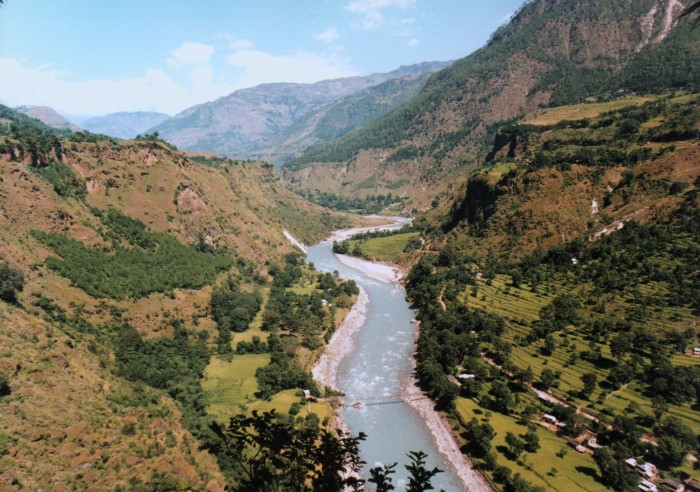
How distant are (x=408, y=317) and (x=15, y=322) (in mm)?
78033

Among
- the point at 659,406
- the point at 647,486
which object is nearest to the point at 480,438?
the point at 647,486

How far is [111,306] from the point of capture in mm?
73375

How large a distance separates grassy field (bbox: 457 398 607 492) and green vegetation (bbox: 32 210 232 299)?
68.4m

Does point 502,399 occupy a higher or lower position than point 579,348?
lower

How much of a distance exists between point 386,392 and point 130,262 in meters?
59.9

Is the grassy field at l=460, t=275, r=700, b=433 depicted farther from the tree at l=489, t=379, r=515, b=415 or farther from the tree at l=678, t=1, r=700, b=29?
the tree at l=678, t=1, r=700, b=29

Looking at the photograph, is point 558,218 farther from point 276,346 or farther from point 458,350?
point 276,346

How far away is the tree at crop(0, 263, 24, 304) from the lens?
57.7m

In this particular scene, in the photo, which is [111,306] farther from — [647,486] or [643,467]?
[643,467]

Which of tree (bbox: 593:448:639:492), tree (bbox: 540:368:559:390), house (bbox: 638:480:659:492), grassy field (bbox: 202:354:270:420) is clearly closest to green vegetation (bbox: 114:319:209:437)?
grassy field (bbox: 202:354:270:420)

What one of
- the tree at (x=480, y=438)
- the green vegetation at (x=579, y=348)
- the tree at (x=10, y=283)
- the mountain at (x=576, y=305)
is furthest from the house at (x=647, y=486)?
the tree at (x=10, y=283)

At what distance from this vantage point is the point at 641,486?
4456 cm

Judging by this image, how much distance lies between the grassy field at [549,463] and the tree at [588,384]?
348 inches

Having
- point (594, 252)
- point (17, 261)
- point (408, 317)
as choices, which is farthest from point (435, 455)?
point (17, 261)
